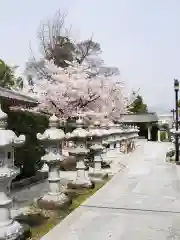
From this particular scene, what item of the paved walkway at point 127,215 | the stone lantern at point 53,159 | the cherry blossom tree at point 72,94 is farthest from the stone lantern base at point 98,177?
the cherry blossom tree at point 72,94

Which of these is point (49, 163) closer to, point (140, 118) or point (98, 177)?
point (98, 177)

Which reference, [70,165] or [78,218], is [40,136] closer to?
[78,218]

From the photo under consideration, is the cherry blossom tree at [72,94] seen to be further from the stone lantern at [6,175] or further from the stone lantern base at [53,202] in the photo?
the stone lantern at [6,175]

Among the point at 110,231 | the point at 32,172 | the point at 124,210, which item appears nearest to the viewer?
the point at 110,231

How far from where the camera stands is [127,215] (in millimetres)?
7480

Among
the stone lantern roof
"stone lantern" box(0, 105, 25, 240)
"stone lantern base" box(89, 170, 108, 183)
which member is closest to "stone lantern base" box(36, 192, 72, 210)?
the stone lantern roof

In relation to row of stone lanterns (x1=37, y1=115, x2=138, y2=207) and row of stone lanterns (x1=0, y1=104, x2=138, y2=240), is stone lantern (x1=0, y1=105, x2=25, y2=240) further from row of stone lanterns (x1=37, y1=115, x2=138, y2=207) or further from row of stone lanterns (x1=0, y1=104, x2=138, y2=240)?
row of stone lanterns (x1=37, y1=115, x2=138, y2=207)

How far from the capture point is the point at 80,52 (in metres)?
35.5

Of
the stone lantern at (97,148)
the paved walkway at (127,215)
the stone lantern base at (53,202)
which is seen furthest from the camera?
the stone lantern at (97,148)

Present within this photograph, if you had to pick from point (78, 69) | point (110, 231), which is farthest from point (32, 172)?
point (78, 69)

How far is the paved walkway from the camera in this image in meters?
6.18

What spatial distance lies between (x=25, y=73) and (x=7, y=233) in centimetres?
3205

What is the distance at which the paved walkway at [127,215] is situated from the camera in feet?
20.3

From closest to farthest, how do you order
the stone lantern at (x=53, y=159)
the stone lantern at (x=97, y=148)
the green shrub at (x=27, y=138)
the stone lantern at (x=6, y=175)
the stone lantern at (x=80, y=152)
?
the stone lantern at (x=6, y=175)
the stone lantern at (x=53, y=159)
the green shrub at (x=27, y=138)
the stone lantern at (x=80, y=152)
the stone lantern at (x=97, y=148)
